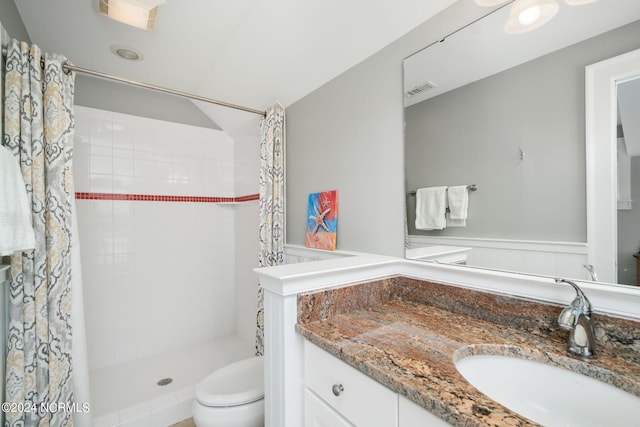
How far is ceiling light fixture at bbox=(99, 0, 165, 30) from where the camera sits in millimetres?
1458

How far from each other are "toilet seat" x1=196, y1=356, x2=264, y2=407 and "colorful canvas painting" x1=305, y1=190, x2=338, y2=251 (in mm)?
811

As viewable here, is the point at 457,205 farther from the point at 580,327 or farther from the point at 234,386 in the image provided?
the point at 234,386

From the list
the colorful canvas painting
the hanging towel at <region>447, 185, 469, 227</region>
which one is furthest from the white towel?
the colorful canvas painting

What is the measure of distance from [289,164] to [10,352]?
1.76 metres

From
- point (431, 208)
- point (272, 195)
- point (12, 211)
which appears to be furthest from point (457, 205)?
point (12, 211)

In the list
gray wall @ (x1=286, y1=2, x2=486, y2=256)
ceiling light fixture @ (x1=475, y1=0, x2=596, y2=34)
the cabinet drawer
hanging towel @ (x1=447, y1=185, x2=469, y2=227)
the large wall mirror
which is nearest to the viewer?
the cabinet drawer

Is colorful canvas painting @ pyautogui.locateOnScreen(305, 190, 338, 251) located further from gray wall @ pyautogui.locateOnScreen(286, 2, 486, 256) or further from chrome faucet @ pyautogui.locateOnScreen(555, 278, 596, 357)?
chrome faucet @ pyautogui.locateOnScreen(555, 278, 596, 357)

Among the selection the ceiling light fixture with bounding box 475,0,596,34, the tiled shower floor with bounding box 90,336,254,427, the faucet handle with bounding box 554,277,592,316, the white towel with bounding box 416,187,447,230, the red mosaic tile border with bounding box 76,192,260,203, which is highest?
the ceiling light fixture with bounding box 475,0,596,34

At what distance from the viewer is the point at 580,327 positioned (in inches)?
30.3

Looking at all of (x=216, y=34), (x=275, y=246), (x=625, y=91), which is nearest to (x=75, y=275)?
(x=275, y=246)

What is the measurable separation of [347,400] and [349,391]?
0.03m

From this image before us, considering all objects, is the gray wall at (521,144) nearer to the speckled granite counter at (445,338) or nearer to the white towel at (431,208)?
the white towel at (431,208)

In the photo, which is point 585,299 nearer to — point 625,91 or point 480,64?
point 625,91

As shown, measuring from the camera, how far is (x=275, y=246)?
6.90ft
